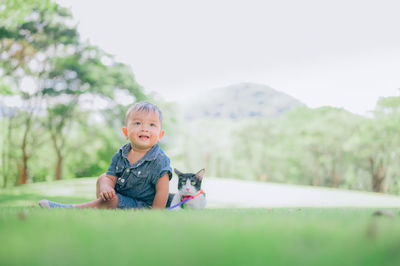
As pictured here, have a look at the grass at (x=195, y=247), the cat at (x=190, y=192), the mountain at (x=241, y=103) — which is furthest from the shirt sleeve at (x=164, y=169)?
the mountain at (x=241, y=103)

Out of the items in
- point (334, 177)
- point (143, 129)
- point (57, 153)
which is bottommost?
point (334, 177)

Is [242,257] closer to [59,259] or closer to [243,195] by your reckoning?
[59,259]

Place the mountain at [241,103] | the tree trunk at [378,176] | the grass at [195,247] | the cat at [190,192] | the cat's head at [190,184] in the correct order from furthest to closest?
the mountain at [241,103]
the tree trunk at [378,176]
the cat's head at [190,184]
the cat at [190,192]
the grass at [195,247]

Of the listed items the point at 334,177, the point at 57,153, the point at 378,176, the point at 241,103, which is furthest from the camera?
the point at 241,103

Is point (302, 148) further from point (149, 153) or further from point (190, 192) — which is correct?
point (149, 153)

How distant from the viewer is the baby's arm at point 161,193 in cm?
309

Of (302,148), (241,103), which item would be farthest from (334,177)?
(241,103)

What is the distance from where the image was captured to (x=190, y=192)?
12.1 ft

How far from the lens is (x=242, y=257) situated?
754mm

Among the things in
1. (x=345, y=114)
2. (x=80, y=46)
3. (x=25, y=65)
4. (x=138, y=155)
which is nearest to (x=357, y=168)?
(x=345, y=114)

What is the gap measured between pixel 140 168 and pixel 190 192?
0.69 meters

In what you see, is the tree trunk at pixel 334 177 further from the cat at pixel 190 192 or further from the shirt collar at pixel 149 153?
the shirt collar at pixel 149 153

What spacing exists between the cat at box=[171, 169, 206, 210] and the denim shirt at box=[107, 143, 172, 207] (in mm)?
316

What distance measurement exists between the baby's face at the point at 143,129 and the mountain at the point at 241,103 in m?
20.1
